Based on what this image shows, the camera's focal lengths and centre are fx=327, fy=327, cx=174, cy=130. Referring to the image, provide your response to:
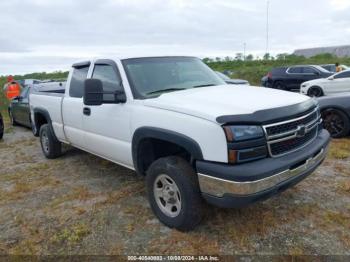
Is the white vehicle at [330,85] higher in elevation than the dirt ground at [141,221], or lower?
higher

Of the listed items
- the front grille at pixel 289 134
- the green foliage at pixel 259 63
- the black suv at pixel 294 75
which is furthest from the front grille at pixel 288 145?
the green foliage at pixel 259 63

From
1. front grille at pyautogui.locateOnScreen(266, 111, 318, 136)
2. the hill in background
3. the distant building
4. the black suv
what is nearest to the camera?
front grille at pyautogui.locateOnScreen(266, 111, 318, 136)

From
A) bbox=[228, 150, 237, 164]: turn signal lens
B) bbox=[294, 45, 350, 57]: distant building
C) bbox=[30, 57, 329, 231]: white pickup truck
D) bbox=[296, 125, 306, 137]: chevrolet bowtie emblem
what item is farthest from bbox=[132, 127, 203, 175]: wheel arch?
bbox=[294, 45, 350, 57]: distant building

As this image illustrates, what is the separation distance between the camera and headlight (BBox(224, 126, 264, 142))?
2.76 meters

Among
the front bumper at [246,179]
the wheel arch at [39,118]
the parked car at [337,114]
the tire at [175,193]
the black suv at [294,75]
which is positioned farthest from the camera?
the black suv at [294,75]

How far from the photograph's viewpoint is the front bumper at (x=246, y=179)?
8.89 feet

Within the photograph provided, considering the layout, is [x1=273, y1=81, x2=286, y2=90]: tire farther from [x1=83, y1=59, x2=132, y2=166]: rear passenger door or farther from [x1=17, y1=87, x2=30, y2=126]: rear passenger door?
[x1=83, y1=59, x2=132, y2=166]: rear passenger door

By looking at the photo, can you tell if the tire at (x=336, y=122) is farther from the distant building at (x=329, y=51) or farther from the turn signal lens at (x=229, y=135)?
the distant building at (x=329, y=51)

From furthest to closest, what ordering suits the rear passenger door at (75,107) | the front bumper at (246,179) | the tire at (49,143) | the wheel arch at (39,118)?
1. the wheel arch at (39,118)
2. the tire at (49,143)
3. the rear passenger door at (75,107)
4. the front bumper at (246,179)

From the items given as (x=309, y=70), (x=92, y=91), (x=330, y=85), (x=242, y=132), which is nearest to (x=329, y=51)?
(x=309, y=70)

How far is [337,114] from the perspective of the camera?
6.60 metres

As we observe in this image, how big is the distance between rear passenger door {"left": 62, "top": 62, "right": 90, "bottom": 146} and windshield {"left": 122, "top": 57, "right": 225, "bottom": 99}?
Result: 1171 millimetres

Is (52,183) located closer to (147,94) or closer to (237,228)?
(147,94)

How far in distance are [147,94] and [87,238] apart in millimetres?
1675
